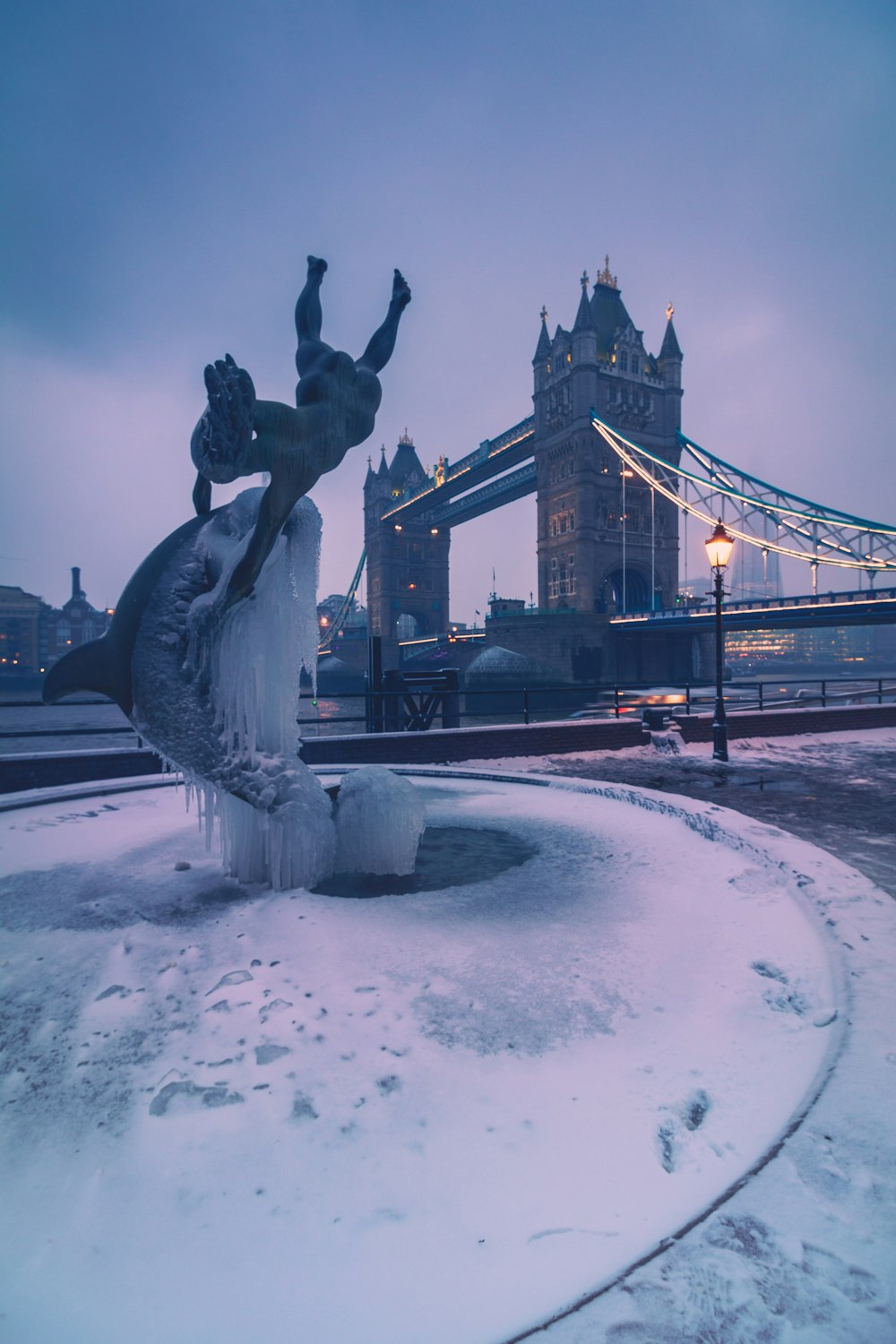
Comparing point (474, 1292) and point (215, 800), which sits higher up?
point (215, 800)

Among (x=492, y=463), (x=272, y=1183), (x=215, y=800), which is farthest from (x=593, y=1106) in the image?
(x=492, y=463)

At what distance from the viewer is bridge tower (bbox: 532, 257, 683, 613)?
60594 millimetres

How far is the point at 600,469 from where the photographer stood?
6200 cm

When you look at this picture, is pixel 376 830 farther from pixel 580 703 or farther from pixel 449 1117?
pixel 580 703

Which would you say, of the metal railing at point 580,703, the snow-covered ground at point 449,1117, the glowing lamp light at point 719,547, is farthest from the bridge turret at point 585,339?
the snow-covered ground at point 449,1117

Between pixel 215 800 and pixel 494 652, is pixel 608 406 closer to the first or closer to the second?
pixel 494 652

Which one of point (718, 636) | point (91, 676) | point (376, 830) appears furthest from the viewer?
point (718, 636)

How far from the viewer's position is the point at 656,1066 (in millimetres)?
2123

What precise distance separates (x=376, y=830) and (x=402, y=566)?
97627mm

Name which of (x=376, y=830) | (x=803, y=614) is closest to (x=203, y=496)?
(x=376, y=830)

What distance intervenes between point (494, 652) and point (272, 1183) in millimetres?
45091

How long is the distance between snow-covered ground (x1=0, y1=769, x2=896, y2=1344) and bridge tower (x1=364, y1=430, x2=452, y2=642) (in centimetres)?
9140

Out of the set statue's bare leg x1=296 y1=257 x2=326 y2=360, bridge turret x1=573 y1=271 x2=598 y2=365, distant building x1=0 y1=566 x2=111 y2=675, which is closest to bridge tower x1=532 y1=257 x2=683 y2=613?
bridge turret x1=573 y1=271 x2=598 y2=365

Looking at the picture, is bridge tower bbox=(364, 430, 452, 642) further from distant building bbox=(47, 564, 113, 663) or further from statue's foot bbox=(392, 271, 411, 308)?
statue's foot bbox=(392, 271, 411, 308)
